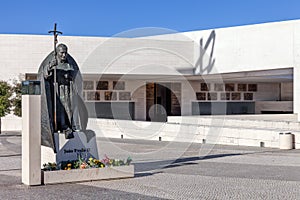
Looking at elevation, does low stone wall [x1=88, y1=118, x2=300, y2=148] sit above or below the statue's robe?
below

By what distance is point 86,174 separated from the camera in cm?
1088

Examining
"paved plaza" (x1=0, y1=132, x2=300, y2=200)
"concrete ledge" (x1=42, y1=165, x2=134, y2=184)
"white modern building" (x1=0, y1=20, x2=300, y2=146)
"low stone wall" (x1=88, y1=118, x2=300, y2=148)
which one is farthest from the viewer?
"white modern building" (x1=0, y1=20, x2=300, y2=146)

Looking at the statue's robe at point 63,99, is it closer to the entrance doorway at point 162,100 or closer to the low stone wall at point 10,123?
the low stone wall at point 10,123

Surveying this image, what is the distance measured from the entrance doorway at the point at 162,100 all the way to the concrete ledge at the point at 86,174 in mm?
31897

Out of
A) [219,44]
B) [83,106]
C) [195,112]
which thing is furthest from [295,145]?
[195,112]

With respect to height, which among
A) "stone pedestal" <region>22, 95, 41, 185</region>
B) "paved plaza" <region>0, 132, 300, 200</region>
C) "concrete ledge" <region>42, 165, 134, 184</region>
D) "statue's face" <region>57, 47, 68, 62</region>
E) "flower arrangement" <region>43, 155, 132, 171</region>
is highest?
"statue's face" <region>57, 47, 68, 62</region>

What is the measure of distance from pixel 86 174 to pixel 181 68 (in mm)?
28295

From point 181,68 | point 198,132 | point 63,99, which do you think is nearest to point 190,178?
point 63,99

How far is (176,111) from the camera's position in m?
46.1

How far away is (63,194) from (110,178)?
6.17 feet

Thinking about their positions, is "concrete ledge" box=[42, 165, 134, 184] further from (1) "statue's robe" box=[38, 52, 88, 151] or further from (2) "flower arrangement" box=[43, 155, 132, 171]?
(1) "statue's robe" box=[38, 52, 88, 151]

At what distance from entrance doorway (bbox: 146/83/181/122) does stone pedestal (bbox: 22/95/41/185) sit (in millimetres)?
32843

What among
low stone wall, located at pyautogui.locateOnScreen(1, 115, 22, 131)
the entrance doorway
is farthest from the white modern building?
low stone wall, located at pyautogui.locateOnScreen(1, 115, 22, 131)

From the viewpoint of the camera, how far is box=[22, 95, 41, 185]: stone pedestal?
10.3 m
